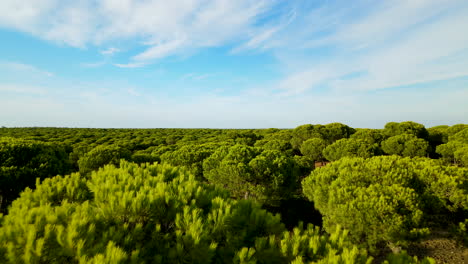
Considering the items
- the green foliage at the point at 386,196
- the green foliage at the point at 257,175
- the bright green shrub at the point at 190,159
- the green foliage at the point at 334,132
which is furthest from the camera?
the green foliage at the point at 334,132

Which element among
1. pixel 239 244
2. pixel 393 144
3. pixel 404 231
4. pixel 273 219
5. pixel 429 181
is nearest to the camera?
pixel 239 244

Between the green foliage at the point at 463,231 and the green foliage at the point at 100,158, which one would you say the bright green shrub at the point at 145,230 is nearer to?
the green foliage at the point at 463,231

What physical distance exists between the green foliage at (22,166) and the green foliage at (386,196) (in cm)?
1099

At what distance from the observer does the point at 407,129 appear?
25.8 metres

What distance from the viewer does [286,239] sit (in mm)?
3016

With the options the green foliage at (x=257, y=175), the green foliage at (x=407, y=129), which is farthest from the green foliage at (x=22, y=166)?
the green foliage at (x=407, y=129)

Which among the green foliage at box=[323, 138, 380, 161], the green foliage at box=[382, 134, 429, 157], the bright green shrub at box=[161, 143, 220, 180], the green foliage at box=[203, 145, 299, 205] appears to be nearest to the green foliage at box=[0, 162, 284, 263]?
the green foliage at box=[203, 145, 299, 205]

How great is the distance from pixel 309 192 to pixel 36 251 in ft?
30.3

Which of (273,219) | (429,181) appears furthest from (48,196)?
(429,181)

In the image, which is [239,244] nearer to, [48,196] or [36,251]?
[36,251]

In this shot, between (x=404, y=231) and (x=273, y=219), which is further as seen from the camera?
(x=404, y=231)

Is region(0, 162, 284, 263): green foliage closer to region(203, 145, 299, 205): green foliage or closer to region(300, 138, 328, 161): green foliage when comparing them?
region(203, 145, 299, 205): green foliage

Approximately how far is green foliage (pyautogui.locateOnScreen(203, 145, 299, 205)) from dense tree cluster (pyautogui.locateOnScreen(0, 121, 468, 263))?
0.06m

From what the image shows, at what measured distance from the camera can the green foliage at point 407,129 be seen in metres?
25.3
